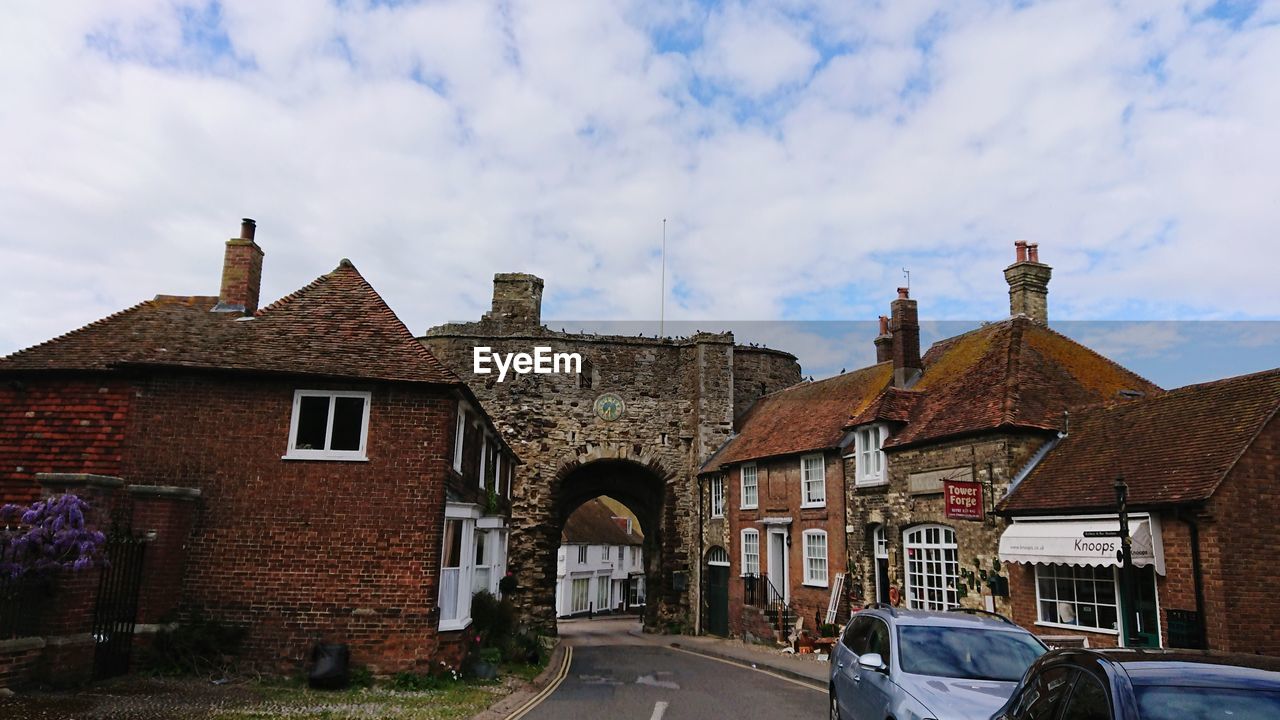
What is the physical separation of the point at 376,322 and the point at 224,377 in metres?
2.81

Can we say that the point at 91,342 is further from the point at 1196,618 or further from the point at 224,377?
the point at 1196,618

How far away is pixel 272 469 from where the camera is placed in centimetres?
1391

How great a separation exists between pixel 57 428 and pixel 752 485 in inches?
781

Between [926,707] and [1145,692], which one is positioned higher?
[1145,692]

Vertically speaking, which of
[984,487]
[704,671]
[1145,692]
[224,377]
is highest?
[224,377]

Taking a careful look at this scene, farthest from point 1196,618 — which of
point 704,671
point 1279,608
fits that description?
point 704,671

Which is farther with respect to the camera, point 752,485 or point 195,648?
point 752,485

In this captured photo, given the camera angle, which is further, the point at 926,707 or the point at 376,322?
the point at 376,322

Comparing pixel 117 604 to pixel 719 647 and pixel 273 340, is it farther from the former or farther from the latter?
pixel 719 647

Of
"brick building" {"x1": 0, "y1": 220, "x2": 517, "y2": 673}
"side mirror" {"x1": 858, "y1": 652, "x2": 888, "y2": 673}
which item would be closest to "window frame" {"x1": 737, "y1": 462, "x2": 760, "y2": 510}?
"brick building" {"x1": 0, "y1": 220, "x2": 517, "y2": 673}

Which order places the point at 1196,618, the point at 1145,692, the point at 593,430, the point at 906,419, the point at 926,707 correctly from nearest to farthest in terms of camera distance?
the point at 1145,692, the point at 926,707, the point at 1196,618, the point at 906,419, the point at 593,430

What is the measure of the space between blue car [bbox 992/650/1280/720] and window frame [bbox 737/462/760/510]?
22780 mm

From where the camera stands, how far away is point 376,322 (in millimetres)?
15750

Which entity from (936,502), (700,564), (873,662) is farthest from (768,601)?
(873,662)
